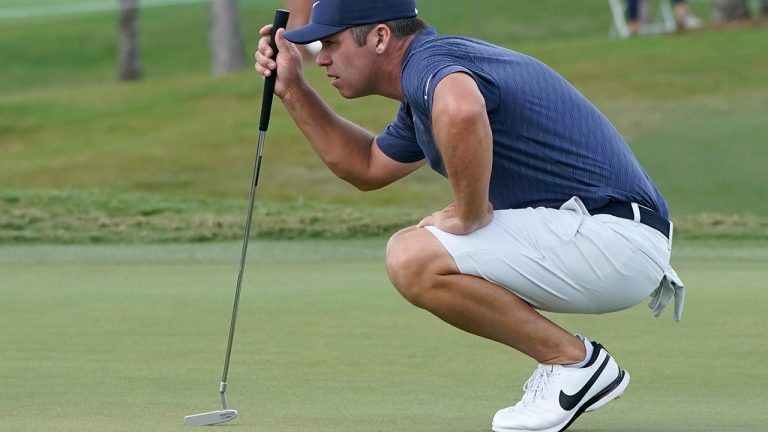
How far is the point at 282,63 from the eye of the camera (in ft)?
14.1

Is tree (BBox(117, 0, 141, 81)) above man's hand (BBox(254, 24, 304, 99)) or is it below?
below

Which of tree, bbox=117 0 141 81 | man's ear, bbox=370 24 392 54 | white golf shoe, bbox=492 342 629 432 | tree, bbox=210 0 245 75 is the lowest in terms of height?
tree, bbox=117 0 141 81

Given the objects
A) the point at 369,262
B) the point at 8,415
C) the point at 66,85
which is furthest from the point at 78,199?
the point at 66,85

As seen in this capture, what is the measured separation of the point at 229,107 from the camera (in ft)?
54.3

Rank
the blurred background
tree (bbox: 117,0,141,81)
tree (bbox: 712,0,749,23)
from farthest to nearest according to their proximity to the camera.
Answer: tree (bbox: 117,0,141,81) → tree (bbox: 712,0,749,23) → the blurred background

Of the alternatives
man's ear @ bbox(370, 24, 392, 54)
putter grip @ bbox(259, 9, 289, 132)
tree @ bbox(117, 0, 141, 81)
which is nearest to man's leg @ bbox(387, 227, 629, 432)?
man's ear @ bbox(370, 24, 392, 54)

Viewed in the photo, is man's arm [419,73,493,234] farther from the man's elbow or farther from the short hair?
the man's elbow

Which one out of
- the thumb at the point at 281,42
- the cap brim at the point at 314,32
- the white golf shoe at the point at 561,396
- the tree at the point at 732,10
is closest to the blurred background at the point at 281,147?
the tree at the point at 732,10

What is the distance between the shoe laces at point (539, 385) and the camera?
3.83 m

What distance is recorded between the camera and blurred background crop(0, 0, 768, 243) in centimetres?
890

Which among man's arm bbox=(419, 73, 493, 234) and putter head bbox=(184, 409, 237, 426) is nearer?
man's arm bbox=(419, 73, 493, 234)

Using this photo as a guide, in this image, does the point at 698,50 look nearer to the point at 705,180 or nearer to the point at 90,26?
the point at 705,180

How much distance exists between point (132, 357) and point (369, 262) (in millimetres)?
2661

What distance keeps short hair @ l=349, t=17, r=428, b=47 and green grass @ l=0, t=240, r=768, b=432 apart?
1019 millimetres
